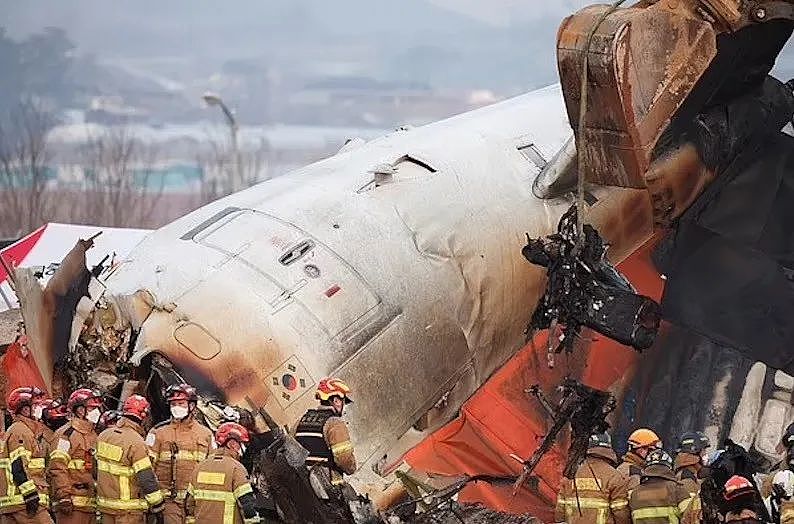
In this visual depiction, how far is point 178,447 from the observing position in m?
9.61

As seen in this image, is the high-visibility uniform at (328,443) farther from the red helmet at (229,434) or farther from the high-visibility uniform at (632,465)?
the high-visibility uniform at (632,465)

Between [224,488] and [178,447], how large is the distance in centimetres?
75

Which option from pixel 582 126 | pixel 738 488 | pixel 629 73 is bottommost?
pixel 738 488

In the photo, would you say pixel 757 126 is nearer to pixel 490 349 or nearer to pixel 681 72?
pixel 681 72

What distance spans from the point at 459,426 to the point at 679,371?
8.38 feet

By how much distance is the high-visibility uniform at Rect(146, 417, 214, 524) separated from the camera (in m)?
9.59

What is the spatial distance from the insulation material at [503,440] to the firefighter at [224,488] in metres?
2.05

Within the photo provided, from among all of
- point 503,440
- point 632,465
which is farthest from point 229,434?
point 632,465

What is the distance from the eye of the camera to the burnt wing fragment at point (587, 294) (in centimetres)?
1077

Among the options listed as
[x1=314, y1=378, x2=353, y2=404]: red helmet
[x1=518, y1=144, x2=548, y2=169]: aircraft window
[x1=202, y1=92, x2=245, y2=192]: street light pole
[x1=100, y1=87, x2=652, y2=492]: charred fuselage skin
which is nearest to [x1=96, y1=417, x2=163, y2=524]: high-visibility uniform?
[x1=100, y1=87, x2=652, y2=492]: charred fuselage skin

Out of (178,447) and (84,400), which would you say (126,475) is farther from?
(84,400)

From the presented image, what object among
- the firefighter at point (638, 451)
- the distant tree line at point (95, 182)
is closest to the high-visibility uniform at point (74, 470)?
the firefighter at point (638, 451)

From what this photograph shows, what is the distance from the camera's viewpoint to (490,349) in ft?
38.1

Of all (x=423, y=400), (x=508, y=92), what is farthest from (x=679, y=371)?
(x=508, y=92)
